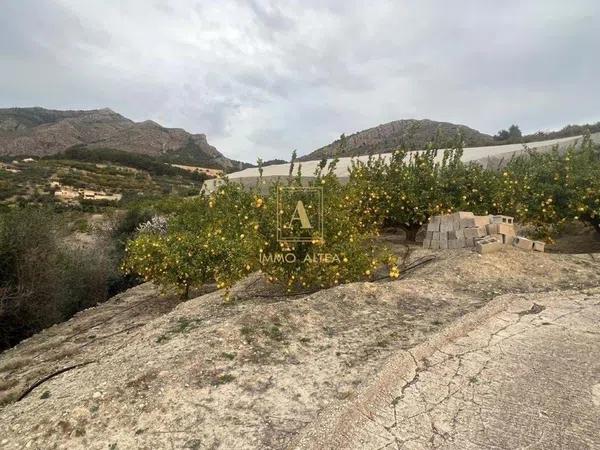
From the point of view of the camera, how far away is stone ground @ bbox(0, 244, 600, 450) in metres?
3.52

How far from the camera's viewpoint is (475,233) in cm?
935

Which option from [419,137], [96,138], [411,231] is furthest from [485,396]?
[96,138]

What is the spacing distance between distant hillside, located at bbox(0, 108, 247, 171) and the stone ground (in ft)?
229

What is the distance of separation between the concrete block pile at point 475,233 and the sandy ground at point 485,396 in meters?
3.75

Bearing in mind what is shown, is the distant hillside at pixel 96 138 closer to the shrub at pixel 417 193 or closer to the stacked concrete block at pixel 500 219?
the shrub at pixel 417 193

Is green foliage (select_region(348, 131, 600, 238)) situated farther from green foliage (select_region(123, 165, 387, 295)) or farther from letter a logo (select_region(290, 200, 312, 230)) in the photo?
letter a logo (select_region(290, 200, 312, 230))

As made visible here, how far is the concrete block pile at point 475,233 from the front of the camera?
9.02 meters

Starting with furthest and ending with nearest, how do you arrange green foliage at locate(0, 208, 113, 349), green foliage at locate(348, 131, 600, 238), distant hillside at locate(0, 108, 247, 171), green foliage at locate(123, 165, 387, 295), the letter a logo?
distant hillside at locate(0, 108, 247, 171), green foliage at locate(348, 131, 600, 238), green foliage at locate(0, 208, 113, 349), the letter a logo, green foliage at locate(123, 165, 387, 295)

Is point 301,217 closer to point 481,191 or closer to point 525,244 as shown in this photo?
point 525,244

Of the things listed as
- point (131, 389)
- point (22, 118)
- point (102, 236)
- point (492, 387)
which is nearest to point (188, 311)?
point (131, 389)

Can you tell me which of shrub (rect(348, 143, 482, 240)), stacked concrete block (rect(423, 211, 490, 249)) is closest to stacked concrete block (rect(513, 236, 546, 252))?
stacked concrete block (rect(423, 211, 490, 249))

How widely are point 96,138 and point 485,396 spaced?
4190 inches

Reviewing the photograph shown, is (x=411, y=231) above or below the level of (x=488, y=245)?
below

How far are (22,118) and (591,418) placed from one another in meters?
125
